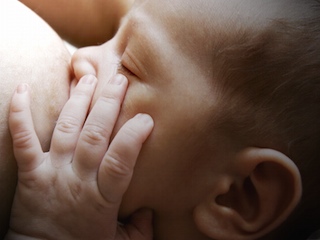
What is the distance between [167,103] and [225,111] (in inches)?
3.9

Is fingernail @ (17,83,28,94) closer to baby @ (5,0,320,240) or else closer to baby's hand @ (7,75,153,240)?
baby's hand @ (7,75,153,240)

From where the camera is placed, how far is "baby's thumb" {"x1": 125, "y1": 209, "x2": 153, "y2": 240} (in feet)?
2.95

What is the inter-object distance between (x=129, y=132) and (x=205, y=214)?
198 millimetres

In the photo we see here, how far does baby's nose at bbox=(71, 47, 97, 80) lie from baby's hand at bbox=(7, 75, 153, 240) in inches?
4.1

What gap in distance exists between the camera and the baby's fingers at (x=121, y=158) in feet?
2.68

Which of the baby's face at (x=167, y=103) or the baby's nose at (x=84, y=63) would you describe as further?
the baby's nose at (x=84, y=63)

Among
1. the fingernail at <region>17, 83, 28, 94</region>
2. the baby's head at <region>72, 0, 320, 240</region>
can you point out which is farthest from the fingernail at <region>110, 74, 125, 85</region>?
the fingernail at <region>17, 83, 28, 94</region>

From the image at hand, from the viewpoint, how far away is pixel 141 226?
0.90 m

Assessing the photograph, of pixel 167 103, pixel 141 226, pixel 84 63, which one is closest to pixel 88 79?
pixel 84 63

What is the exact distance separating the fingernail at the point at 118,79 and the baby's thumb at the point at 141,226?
0.24 meters

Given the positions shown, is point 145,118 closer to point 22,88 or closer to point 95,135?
point 95,135

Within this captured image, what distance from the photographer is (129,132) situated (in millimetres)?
821

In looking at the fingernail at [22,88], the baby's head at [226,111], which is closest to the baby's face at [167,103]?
the baby's head at [226,111]

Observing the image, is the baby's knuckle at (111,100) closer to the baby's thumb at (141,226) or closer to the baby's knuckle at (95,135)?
the baby's knuckle at (95,135)
